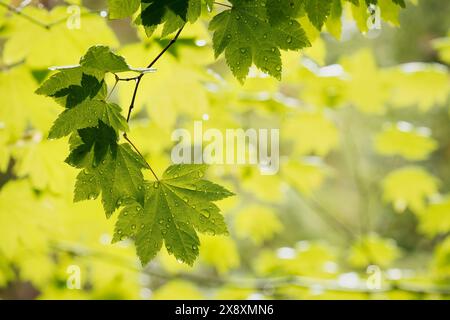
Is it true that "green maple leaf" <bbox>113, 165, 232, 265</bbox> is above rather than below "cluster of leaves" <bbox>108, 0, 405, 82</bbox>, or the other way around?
below

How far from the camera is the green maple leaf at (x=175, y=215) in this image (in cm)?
81

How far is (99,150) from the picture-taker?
2.46 ft

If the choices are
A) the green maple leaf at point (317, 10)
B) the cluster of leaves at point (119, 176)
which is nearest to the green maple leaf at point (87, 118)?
the cluster of leaves at point (119, 176)

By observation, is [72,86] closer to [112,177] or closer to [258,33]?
[112,177]

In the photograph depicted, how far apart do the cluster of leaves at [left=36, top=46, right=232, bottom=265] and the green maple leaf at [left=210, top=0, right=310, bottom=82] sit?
17 centimetres

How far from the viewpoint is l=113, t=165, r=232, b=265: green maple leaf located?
0.81m

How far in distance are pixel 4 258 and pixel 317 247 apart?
1.53 metres

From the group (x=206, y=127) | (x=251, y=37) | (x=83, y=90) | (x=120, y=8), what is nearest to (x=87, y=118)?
(x=83, y=90)

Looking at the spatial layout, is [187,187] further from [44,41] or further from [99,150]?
[44,41]

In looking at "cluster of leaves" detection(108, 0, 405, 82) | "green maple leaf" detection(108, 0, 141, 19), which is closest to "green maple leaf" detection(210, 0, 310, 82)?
"cluster of leaves" detection(108, 0, 405, 82)

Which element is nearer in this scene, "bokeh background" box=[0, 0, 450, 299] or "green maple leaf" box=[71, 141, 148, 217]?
"green maple leaf" box=[71, 141, 148, 217]

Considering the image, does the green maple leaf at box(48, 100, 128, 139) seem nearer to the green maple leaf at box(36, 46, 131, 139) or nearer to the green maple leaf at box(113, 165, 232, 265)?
the green maple leaf at box(36, 46, 131, 139)
